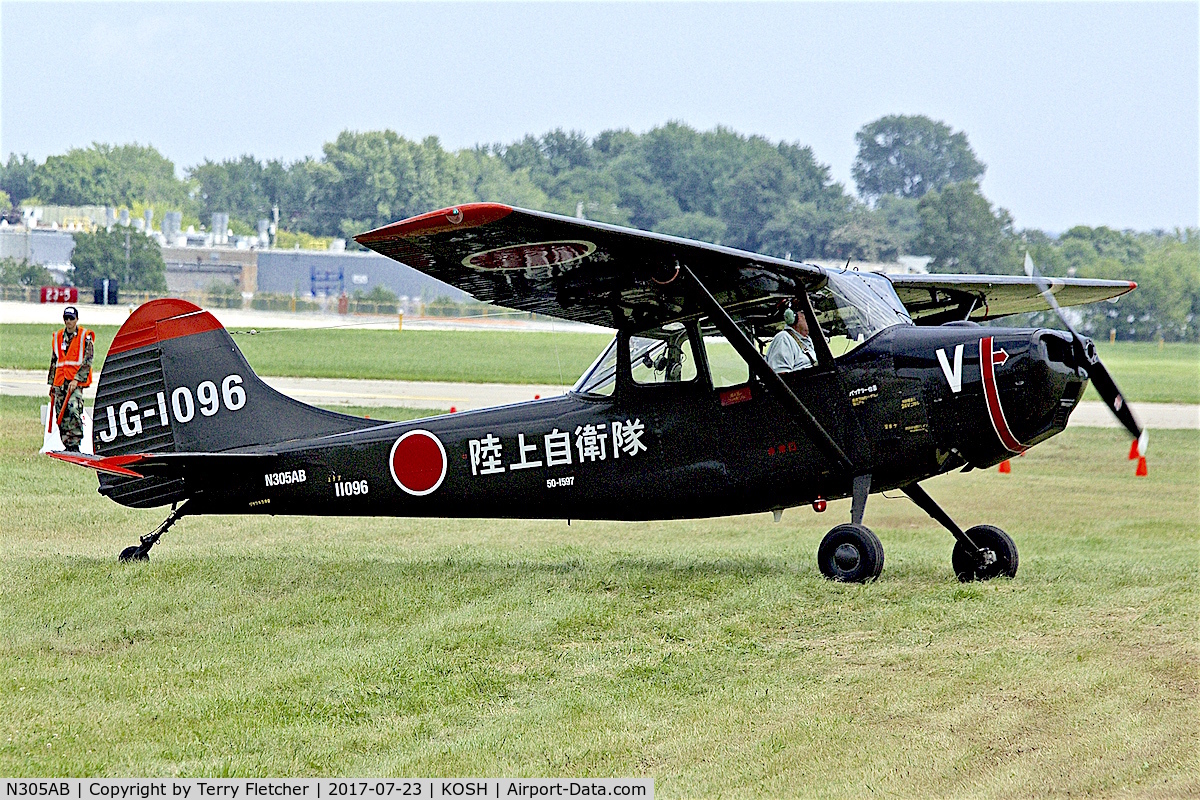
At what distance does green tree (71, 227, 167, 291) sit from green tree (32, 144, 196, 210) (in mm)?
54549

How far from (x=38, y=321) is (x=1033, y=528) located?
47.4 metres

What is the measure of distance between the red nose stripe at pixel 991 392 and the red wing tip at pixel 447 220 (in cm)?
339

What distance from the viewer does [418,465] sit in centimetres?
975

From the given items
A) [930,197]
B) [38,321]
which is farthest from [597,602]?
[930,197]

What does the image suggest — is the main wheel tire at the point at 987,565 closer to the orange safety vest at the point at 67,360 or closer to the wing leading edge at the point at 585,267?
the wing leading edge at the point at 585,267

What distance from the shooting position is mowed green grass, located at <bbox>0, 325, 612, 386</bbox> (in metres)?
33.9

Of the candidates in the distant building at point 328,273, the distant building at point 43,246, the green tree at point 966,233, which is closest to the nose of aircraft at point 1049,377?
the green tree at point 966,233

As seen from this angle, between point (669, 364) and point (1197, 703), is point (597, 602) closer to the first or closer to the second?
point (669, 364)

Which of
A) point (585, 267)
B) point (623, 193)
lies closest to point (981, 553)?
point (585, 267)

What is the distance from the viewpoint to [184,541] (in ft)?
36.3

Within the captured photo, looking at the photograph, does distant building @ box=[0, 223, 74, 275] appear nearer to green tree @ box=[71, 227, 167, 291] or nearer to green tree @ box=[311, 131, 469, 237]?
green tree @ box=[71, 227, 167, 291]

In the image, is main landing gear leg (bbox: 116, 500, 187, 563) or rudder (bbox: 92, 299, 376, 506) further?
rudder (bbox: 92, 299, 376, 506)

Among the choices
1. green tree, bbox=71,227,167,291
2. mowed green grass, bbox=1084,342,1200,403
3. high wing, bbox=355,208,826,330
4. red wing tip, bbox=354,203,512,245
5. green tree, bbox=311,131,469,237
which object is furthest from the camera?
green tree, bbox=311,131,469,237

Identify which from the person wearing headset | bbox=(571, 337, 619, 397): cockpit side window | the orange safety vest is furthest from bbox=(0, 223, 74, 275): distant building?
the person wearing headset
